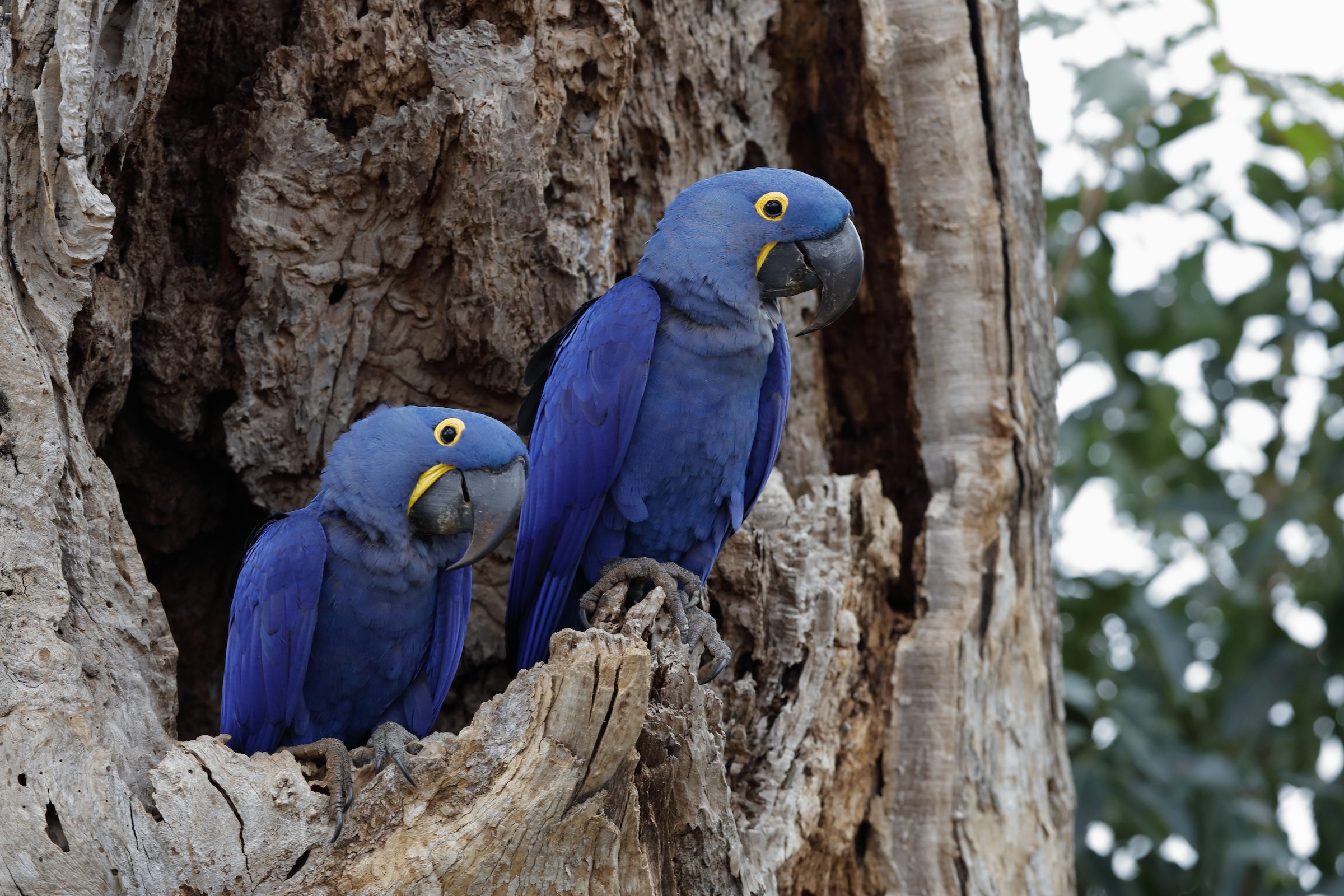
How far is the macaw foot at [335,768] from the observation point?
2064 millimetres

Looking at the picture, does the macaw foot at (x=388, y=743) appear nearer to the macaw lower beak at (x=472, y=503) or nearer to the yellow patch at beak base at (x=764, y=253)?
the macaw lower beak at (x=472, y=503)

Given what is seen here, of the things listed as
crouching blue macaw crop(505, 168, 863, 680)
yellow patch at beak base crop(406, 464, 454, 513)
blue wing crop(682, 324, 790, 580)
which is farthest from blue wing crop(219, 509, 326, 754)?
blue wing crop(682, 324, 790, 580)

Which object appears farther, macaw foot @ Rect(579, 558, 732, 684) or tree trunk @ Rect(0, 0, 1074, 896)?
macaw foot @ Rect(579, 558, 732, 684)

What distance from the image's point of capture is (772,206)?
8.33 feet

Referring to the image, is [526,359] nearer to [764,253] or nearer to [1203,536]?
[764,253]

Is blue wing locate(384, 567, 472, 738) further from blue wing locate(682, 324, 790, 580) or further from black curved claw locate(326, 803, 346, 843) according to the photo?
black curved claw locate(326, 803, 346, 843)

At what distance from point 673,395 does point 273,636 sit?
1034 millimetres

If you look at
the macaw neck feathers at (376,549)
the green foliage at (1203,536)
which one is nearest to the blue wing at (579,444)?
the macaw neck feathers at (376,549)

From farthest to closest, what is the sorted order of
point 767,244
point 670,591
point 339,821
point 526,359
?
point 526,359 < point 767,244 < point 670,591 < point 339,821

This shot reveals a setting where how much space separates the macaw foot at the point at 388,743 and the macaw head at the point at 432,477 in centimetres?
39

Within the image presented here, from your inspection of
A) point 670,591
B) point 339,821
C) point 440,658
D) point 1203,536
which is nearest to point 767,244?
point 670,591

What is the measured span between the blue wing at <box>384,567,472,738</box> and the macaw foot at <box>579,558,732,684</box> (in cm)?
35

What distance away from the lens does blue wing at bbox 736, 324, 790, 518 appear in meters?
2.74

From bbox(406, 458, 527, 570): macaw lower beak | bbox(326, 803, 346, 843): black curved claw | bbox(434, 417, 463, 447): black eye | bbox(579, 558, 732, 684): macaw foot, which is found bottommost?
bbox(326, 803, 346, 843): black curved claw
